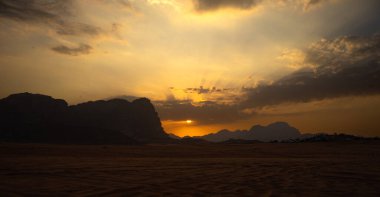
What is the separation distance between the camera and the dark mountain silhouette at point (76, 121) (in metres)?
106

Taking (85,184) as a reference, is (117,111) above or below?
above

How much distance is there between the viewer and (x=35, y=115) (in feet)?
453

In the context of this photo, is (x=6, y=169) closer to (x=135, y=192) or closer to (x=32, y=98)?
(x=135, y=192)

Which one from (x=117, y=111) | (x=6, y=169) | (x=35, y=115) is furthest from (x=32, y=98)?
(x=6, y=169)

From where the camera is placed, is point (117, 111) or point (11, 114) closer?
point (11, 114)

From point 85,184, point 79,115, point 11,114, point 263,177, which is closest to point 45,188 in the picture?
point 85,184

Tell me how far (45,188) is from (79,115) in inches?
6007

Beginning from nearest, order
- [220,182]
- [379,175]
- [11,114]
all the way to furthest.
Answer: [220,182] < [379,175] < [11,114]

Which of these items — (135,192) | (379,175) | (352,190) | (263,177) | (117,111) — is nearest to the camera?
(135,192)

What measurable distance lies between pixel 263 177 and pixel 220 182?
2.11 m

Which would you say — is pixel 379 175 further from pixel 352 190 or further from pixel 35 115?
pixel 35 115

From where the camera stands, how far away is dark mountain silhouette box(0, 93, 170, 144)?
10556 centimetres

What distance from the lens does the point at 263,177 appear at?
10.9 m

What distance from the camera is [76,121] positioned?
471ft
